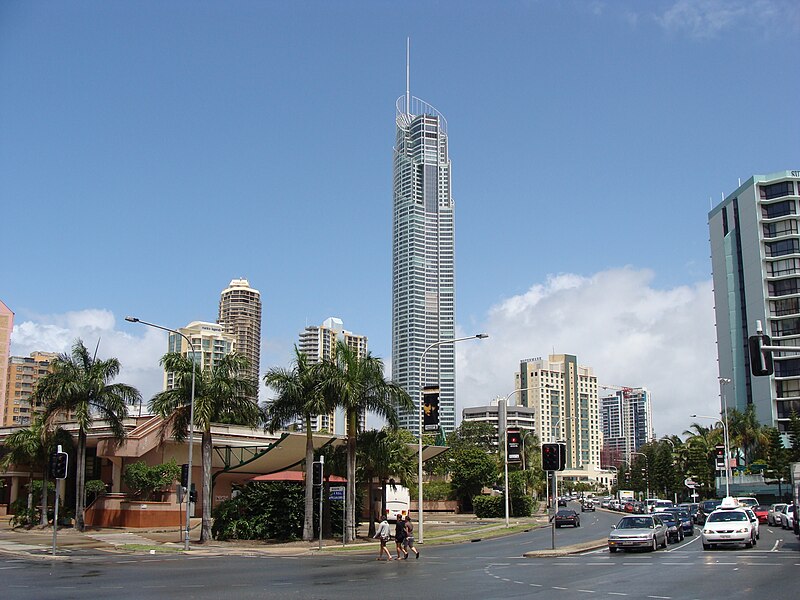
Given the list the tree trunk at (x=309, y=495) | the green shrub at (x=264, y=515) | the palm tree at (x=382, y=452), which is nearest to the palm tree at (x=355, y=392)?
the palm tree at (x=382, y=452)

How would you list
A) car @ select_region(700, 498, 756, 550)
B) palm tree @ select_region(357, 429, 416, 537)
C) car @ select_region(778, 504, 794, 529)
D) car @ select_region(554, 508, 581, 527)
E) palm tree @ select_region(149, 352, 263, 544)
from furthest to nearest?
car @ select_region(554, 508, 581, 527) → car @ select_region(778, 504, 794, 529) → palm tree @ select_region(357, 429, 416, 537) → palm tree @ select_region(149, 352, 263, 544) → car @ select_region(700, 498, 756, 550)

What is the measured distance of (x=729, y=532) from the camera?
3484 centimetres

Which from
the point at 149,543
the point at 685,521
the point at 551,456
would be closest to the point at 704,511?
the point at 685,521

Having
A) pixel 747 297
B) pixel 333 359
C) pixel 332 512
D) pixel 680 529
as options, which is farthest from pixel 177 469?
pixel 747 297

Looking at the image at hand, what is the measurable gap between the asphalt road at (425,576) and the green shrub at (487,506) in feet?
147

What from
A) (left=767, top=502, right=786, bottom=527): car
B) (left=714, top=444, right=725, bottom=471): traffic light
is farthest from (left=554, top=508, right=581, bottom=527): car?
(left=767, top=502, right=786, bottom=527): car

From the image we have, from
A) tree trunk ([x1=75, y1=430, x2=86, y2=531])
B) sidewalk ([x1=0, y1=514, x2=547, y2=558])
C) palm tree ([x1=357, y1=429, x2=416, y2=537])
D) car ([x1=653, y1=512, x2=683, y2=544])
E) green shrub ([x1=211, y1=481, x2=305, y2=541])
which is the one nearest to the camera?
sidewalk ([x1=0, y1=514, x2=547, y2=558])

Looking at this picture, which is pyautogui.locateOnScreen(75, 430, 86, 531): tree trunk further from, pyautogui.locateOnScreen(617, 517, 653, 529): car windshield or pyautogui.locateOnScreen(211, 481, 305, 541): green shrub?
pyautogui.locateOnScreen(617, 517, 653, 529): car windshield

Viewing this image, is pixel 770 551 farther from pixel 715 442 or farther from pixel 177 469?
pixel 715 442

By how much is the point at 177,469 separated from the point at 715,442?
74.5 m

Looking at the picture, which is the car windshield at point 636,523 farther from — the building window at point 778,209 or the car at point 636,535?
the building window at point 778,209

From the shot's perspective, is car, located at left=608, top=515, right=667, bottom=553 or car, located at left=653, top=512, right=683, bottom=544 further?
car, located at left=653, top=512, right=683, bottom=544

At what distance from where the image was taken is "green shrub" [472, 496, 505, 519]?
80.8 metres

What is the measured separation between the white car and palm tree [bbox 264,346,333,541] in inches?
715
